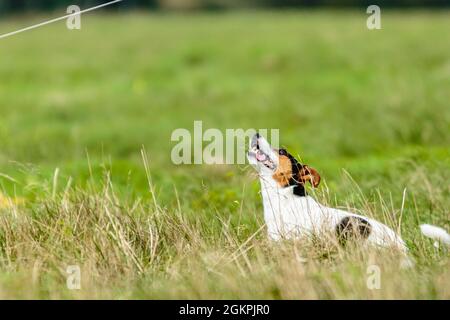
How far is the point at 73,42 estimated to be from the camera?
28.9m

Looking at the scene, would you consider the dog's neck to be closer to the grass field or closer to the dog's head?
the dog's head

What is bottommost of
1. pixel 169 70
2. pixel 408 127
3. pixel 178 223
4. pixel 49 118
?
pixel 178 223

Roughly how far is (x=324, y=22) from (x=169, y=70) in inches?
386

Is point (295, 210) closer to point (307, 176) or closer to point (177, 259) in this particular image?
point (307, 176)

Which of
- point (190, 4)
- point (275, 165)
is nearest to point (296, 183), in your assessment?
point (275, 165)

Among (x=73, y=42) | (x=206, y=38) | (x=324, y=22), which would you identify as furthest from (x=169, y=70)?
(x=324, y=22)

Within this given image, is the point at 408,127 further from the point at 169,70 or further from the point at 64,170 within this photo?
the point at 169,70

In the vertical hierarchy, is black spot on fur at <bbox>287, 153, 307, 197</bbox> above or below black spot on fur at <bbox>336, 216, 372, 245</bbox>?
above

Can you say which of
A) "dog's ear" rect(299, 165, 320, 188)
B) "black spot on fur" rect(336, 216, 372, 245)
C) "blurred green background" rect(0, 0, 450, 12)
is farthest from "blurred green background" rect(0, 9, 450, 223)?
"blurred green background" rect(0, 0, 450, 12)

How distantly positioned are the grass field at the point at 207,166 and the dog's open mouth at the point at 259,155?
48 centimetres

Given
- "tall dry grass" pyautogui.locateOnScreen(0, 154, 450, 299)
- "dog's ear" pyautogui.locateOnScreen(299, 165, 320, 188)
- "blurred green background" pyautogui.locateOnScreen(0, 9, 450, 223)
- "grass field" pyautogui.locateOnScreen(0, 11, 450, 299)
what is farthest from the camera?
"blurred green background" pyautogui.locateOnScreen(0, 9, 450, 223)

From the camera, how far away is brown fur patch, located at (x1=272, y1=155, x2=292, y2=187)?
6098mm
